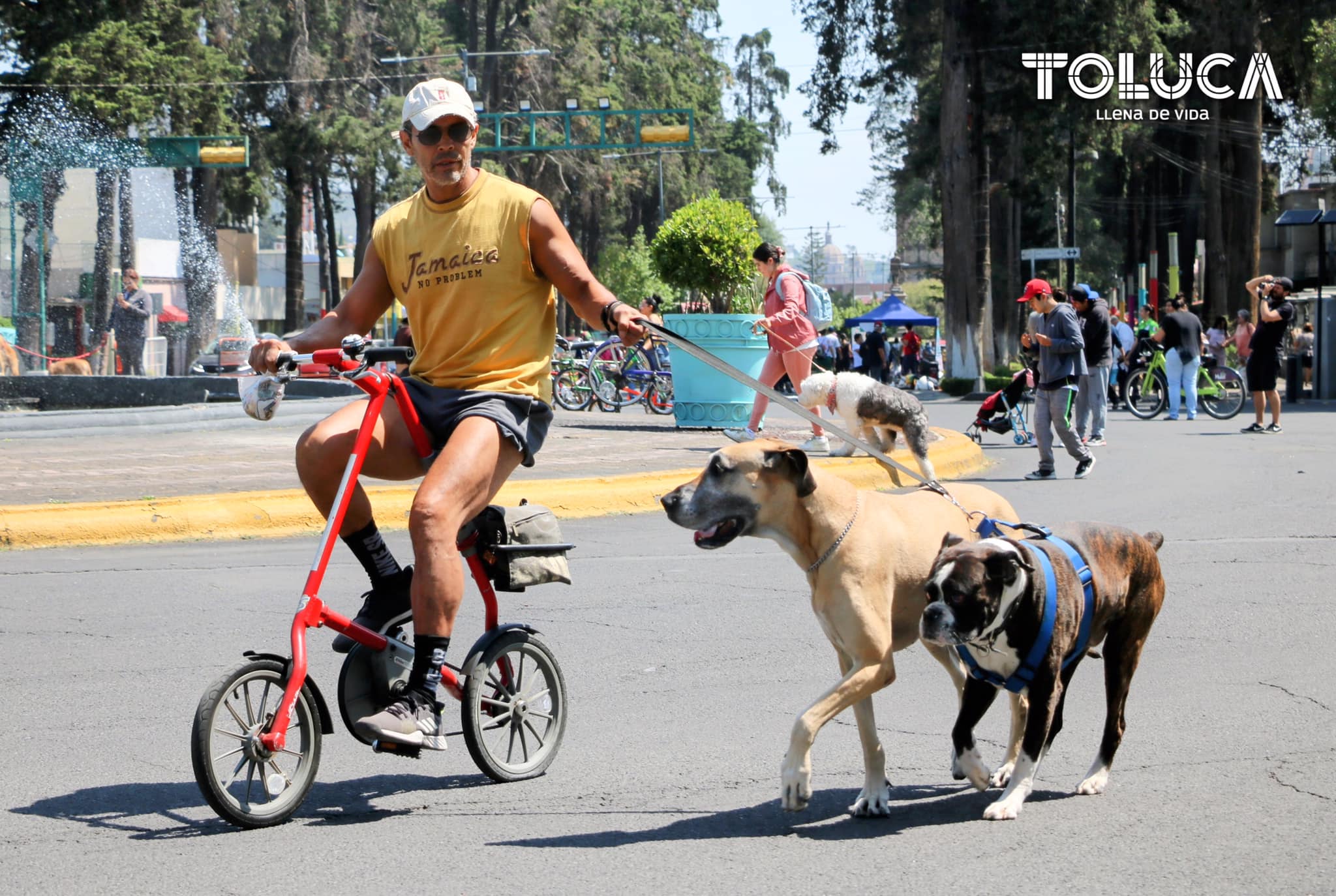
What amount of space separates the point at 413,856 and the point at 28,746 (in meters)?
1.91

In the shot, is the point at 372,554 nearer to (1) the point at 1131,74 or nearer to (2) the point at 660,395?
(2) the point at 660,395

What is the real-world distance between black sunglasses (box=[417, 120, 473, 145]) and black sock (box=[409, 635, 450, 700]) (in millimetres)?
1517

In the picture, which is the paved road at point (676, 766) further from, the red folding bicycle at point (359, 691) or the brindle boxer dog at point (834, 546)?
the brindle boxer dog at point (834, 546)

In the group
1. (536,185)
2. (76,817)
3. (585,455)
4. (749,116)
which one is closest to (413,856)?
(76,817)

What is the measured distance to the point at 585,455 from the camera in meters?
14.9

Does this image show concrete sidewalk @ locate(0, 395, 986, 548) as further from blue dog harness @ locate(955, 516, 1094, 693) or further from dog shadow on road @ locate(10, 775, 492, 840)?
blue dog harness @ locate(955, 516, 1094, 693)

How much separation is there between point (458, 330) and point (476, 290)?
14 centimetres

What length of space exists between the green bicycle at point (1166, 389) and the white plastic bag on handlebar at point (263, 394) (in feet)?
65.5

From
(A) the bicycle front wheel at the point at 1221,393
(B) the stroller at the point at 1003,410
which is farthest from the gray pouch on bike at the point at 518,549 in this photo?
(A) the bicycle front wheel at the point at 1221,393

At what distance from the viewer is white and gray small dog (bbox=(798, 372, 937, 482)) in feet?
41.1

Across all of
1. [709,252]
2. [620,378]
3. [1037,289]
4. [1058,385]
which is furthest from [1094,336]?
[620,378]

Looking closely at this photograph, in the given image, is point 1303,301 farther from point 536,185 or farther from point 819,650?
point 819,650

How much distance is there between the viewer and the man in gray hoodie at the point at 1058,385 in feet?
47.0

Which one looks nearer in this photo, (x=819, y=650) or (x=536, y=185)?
(x=819, y=650)
